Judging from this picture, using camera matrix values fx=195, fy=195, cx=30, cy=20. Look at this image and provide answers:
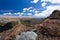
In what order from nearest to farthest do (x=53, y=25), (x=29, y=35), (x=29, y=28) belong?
(x=29, y=35)
(x=53, y=25)
(x=29, y=28)

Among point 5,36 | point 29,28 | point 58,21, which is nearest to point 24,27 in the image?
point 29,28

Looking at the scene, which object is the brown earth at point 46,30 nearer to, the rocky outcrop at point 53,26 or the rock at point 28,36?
the rocky outcrop at point 53,26

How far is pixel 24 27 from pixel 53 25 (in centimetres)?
475

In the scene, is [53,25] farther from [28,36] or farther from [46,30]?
[28,36]

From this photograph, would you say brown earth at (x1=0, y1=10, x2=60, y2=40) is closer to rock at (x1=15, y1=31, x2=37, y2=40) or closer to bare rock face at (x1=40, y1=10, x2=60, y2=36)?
bare rock face at (x1=40, y1=10, x2=60, y2=36)

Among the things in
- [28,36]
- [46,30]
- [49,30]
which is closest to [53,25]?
[49,30]

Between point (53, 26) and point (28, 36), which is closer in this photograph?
point (28, 36)

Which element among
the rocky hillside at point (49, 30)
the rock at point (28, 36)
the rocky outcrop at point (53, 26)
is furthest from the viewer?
the rocky outcrop at point (53, 26)

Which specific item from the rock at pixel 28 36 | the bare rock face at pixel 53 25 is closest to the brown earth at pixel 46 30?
the bare rock face at pixel 53 25

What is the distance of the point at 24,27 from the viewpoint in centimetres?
2988

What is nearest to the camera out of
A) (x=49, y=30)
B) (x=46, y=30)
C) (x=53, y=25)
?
(x=49, y=30)

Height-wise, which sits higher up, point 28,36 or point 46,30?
point 46,30

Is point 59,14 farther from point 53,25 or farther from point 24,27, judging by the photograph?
point 24,27

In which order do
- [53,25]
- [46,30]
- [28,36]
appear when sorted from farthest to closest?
1. [53,25]
2. [46,30]
3. [28,36]
